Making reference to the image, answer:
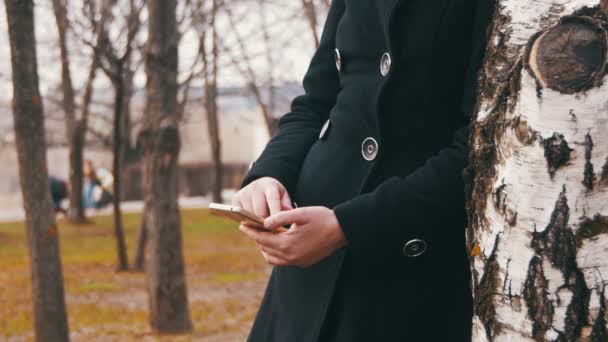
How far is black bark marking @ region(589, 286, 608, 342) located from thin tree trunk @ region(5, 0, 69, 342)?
14.5 ft

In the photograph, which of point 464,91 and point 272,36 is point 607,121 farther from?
point 272,36

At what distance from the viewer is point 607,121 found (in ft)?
3.87

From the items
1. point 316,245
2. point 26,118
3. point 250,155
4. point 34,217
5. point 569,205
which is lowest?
point 250,155

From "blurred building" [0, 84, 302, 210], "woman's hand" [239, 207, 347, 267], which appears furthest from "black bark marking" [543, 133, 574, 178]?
"blurred building" [0, 84, 302, 210]

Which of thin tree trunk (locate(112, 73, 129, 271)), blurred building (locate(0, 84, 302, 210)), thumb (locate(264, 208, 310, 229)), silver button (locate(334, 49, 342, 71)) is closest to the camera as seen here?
thumb (locate(264, 208, 310, 229))

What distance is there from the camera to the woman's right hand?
68.0 inches

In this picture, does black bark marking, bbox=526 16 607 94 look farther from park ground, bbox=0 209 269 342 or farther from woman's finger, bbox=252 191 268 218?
park ground, bbox=0 209 269 342

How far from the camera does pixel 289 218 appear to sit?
5.09 feet

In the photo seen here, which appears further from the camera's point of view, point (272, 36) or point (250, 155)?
point (250, 155)

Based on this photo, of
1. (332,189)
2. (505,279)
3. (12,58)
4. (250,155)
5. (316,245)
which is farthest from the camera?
(250,155)

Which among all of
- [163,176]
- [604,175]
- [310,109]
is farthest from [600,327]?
[163,176]

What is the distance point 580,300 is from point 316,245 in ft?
1.69

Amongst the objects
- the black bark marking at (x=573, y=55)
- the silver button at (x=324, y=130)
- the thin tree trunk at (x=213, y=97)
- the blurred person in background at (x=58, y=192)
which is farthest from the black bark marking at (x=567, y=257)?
the blurred person in background at (x=58, y=192)

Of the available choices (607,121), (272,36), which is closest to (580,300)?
(607,121)
